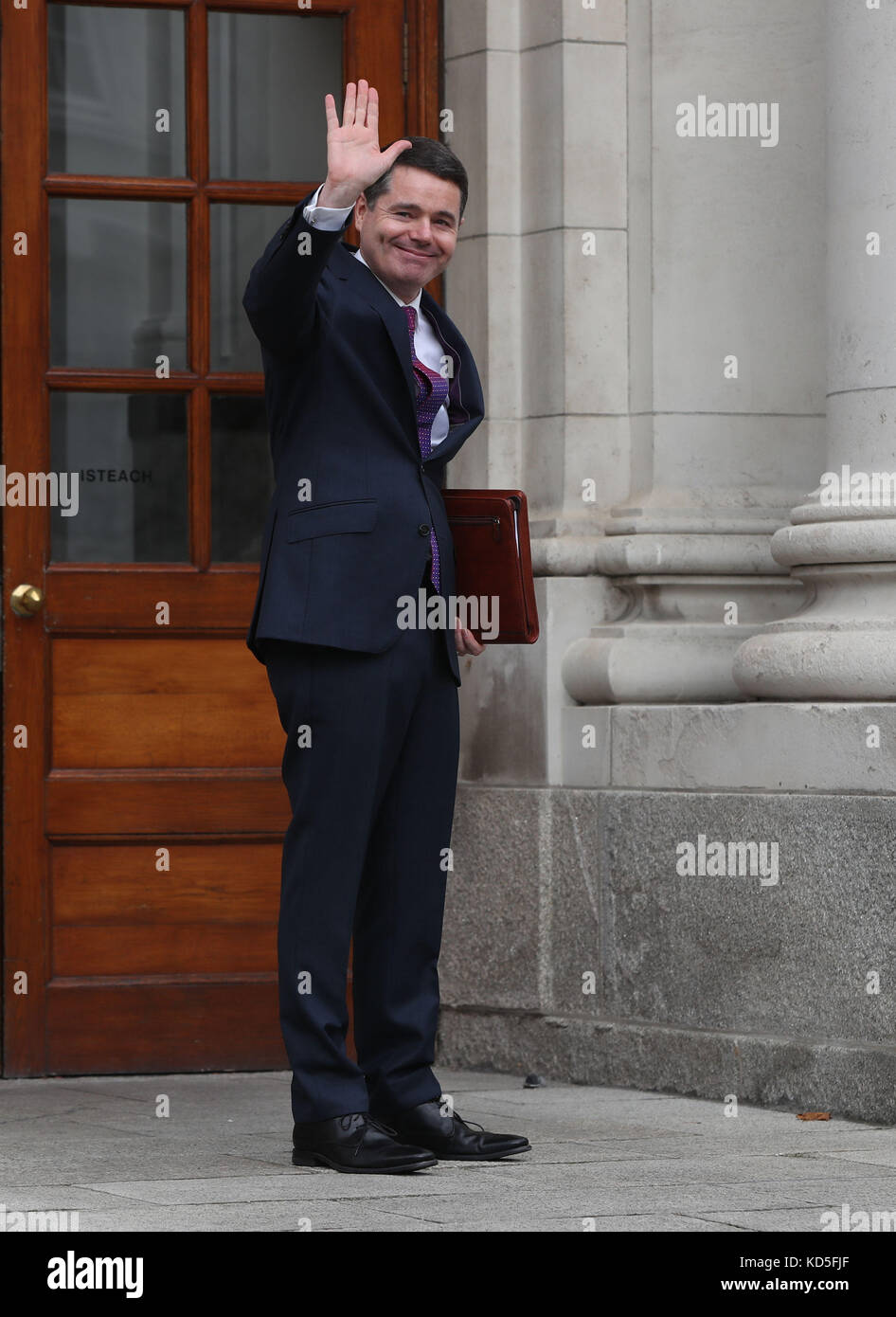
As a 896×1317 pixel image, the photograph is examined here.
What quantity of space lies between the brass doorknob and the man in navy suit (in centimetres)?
168

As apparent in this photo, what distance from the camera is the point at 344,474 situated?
16.3 ft

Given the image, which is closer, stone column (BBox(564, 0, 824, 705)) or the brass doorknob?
the brass doorknob

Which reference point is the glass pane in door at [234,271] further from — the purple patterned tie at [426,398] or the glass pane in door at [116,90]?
the purple patterned tie at [426,398]

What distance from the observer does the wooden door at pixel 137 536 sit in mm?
6586

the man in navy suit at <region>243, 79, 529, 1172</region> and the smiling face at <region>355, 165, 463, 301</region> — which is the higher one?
the smiling face at <region>355, 165, 463, 301</region>

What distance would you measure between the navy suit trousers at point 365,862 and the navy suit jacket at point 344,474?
0.10m

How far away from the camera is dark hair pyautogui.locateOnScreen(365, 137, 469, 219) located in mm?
4969

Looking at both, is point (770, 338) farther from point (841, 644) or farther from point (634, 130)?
point (841, 644)

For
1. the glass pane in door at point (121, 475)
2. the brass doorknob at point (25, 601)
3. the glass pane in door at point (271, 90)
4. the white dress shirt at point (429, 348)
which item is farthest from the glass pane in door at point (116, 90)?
the white dress shirt at point (429, 348)

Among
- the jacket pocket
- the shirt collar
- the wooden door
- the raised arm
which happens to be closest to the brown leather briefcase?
the jacket pocket

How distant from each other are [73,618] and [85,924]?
840mm

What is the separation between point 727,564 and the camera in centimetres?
670

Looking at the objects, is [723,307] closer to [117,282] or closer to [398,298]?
[117,282]

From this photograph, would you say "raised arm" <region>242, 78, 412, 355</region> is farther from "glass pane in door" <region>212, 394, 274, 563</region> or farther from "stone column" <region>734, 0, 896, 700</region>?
"glass pane in door" <region>212, 394, 274, 563</region>
